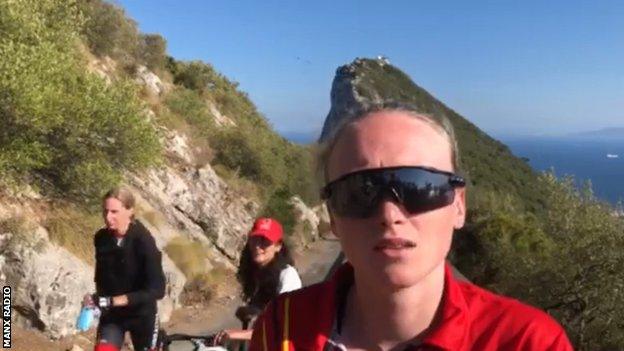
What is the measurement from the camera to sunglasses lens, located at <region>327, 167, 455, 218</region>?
1463mm

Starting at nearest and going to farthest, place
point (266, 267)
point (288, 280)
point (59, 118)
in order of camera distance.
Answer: point (288, 280) → point (266, 267) → point (59, 118)

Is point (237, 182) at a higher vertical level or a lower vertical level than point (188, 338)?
higher

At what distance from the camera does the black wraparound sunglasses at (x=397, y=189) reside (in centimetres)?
146

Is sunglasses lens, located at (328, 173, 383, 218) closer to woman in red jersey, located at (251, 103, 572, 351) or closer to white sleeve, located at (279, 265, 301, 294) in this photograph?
woman in red jersey, located at (251, 103, 572, 351)

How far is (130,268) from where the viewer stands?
566 centimetres

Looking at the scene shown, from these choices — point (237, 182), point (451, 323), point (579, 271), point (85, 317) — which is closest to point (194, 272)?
point (237, 182)

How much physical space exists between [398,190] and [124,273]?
15.1 ft

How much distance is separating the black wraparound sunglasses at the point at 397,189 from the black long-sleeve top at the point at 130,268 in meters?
4.45

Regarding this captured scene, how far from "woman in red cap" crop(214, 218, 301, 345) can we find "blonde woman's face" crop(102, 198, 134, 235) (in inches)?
45.3

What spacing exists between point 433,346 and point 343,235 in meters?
0.33

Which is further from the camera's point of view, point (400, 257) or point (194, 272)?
point (194, 272)

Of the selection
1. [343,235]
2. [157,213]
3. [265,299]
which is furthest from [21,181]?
[343,235]

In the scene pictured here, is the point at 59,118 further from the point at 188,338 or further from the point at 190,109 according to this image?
the point at 190,109

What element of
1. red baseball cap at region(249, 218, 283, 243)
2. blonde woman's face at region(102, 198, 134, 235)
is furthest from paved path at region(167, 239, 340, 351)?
red baseball cap at region(249, 218, 283, 243)
